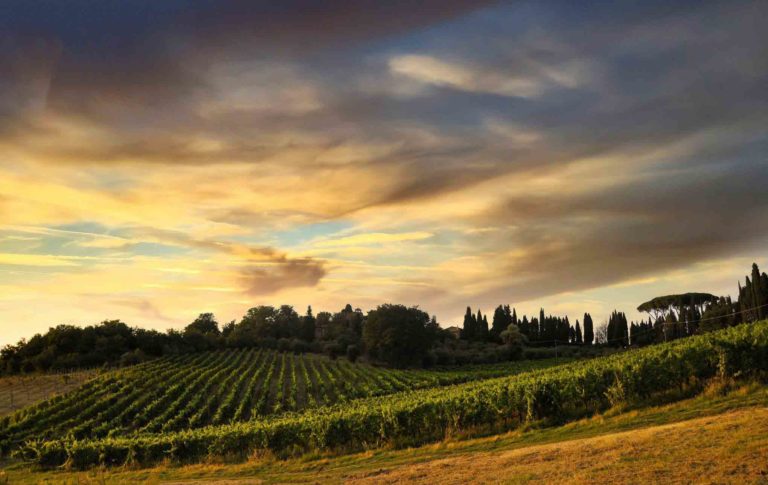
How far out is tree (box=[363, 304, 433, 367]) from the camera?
115938 mm

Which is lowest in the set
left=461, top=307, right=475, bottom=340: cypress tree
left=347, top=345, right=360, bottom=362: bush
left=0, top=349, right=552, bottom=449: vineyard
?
left=0, top=349, right=552, bottom=449: vineyard

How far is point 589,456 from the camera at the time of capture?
1755 cm

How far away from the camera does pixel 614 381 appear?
2812 cm

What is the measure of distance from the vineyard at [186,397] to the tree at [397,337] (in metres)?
15.5

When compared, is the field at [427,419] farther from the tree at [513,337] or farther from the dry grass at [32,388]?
the tree at [513,337]

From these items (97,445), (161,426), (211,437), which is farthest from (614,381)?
(161,426)

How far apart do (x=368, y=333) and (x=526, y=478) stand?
103872mm

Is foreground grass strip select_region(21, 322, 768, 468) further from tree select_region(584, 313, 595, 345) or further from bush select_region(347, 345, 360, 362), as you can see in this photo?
tree select_region(584, 313, 595, 345)

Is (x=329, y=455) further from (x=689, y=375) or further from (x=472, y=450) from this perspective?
(x=689, y=375)

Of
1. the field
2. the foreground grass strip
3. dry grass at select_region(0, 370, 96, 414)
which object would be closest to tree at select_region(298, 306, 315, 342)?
dry grass at select_region(0, 370, 96, 414)

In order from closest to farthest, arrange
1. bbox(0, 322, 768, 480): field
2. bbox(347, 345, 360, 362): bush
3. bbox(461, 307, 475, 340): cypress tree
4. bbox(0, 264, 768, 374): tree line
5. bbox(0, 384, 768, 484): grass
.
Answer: bbox(0, 384, 768, 484): grass < bbox(0, 322, 768, 480): field < bbox(0, 264, 768, 374): tree line < bbox(347, 345, 360, 362): bush < bbox(461, 307, 475, 340): cypress tree

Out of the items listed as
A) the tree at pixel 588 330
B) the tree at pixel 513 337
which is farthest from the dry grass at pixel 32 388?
the tree at pixel 588 330

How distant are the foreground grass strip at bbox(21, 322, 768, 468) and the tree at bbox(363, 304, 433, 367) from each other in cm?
8143

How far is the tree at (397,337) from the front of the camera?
116 m
